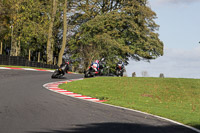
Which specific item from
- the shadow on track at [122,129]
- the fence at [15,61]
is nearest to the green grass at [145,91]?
the shadow on track at [122,129]

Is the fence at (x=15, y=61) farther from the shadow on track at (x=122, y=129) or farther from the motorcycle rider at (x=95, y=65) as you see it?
the shadow on track at (x=122, y=129)

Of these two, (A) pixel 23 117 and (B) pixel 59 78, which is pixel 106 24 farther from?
(A) pixel 23 117

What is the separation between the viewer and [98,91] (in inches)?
731

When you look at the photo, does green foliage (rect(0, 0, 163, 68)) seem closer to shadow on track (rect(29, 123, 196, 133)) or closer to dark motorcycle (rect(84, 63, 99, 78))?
dark motorcycle (rect(84, 63, 99, 78))

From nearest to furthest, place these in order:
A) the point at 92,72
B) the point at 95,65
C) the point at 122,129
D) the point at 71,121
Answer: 1. the point at 122,129
2. the point at 71,121
3. the point at 95,65
4. the point at 92,72

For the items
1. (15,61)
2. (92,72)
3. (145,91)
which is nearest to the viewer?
(145,91)

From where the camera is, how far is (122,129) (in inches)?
298

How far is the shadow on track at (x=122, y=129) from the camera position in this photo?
7.26m

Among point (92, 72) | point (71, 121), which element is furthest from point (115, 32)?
point (71, 121)

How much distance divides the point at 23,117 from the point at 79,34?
39.2 m

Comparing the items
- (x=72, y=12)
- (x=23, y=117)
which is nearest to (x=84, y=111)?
(x=23, y=117)

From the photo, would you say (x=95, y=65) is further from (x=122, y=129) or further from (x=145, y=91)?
(x=122, y=129)

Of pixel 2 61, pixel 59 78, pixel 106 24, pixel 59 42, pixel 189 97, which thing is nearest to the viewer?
pixel 189 97

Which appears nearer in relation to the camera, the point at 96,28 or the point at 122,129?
the point at 122,129
